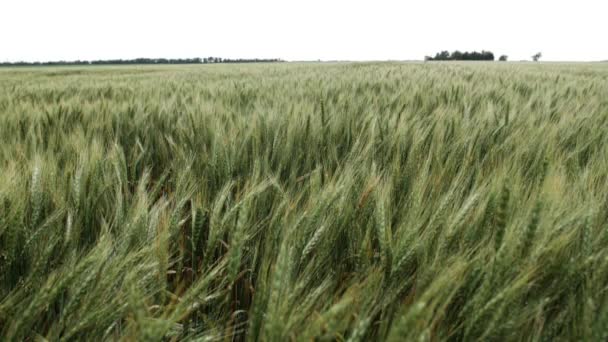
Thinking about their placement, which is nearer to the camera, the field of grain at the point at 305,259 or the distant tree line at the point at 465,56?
the field of grain at the point at 305,259

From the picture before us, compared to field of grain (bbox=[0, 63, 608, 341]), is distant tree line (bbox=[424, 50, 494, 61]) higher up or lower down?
higher up

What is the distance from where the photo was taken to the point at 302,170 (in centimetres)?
110

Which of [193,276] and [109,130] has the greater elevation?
[109,130]

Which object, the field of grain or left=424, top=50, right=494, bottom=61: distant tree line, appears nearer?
the field of grain

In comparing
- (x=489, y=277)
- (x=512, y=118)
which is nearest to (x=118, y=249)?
(x=489, y=277)

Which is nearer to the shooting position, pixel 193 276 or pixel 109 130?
pixel 193 276

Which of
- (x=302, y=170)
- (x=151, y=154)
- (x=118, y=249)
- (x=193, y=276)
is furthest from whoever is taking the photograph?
(x=151, y=154)

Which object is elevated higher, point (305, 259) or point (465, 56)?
point (465, 56)

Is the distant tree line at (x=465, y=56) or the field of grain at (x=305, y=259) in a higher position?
the distant tree line at (x=465, y=56)

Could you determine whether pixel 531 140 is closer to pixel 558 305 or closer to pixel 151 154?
pixel 558 305

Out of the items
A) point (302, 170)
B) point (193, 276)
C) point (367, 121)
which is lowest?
point (193, 276)

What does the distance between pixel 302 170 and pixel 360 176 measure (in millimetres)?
243

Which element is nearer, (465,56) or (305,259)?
(305,259)

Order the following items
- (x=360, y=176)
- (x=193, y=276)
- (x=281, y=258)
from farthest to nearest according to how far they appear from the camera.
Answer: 1. (x=360, y=176)
2. (x=193, y=276)
3. (x=281, y=258)
